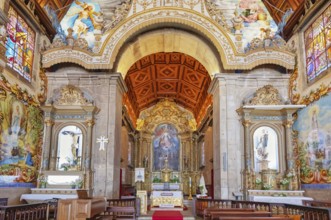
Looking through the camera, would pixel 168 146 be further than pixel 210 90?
Yes

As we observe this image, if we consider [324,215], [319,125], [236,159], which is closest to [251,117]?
[236,159]

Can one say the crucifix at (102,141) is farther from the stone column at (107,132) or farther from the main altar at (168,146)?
the main altar at (168,146)

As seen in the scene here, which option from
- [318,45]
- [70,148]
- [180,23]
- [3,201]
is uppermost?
[180,23]

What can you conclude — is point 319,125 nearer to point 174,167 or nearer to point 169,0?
point 169,0

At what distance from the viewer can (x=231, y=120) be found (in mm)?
15328

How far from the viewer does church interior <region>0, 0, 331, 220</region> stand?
12898 millimetres

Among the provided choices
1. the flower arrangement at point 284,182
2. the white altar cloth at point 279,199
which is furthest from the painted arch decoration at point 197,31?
the white altar cloth at point 279,199

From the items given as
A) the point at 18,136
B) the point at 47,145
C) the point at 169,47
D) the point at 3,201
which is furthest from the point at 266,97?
the point at 3,201

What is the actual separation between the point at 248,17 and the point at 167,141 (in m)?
14.6

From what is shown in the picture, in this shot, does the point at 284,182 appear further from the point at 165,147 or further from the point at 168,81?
the point at 165,147

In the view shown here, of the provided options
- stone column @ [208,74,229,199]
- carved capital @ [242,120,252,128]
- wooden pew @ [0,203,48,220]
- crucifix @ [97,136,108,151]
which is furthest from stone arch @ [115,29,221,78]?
wooden pew @ [0,203,48,220]

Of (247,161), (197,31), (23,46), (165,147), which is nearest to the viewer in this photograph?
(23,46)

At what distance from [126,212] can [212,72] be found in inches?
321

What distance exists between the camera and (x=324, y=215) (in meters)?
7.09
